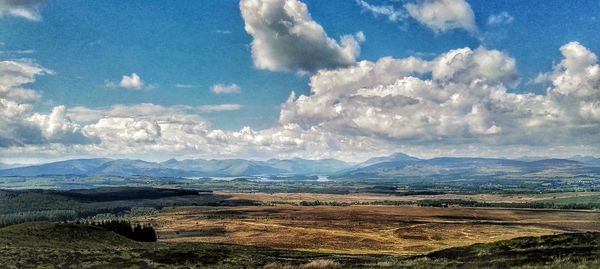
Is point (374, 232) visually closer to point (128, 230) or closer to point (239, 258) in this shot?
point (128, 230)

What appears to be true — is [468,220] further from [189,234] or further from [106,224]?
[106,224]

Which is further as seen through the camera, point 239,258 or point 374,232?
point 374,232

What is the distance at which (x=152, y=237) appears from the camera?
10075 cm

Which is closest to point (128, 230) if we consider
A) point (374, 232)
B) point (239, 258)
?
point (239, 258)

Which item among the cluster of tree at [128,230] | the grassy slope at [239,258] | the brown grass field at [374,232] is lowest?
the brown grass field at [374,232]

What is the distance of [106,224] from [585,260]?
86527 mm

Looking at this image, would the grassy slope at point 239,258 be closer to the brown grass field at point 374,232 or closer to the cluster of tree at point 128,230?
the cluster of tree at point 128,230

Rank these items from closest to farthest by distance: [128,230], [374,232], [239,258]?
[239,258] < [128,230] < [374,232]

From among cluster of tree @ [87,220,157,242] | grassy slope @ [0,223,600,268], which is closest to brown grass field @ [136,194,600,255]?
cluster of tree @ [87,220,157,242]

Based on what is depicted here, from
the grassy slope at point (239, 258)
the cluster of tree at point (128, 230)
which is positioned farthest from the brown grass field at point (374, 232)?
the grassy slope at point (239, 258)

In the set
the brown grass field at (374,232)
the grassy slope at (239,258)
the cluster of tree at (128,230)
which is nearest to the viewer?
the grassy slope at (239,258)

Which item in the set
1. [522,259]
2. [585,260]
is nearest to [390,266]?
[522,259]

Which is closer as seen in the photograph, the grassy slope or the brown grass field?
the grassy slope

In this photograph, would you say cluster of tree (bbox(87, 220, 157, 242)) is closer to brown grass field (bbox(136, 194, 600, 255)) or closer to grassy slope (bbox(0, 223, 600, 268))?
brown grass field (bbox(136, 194, 600, 255))
